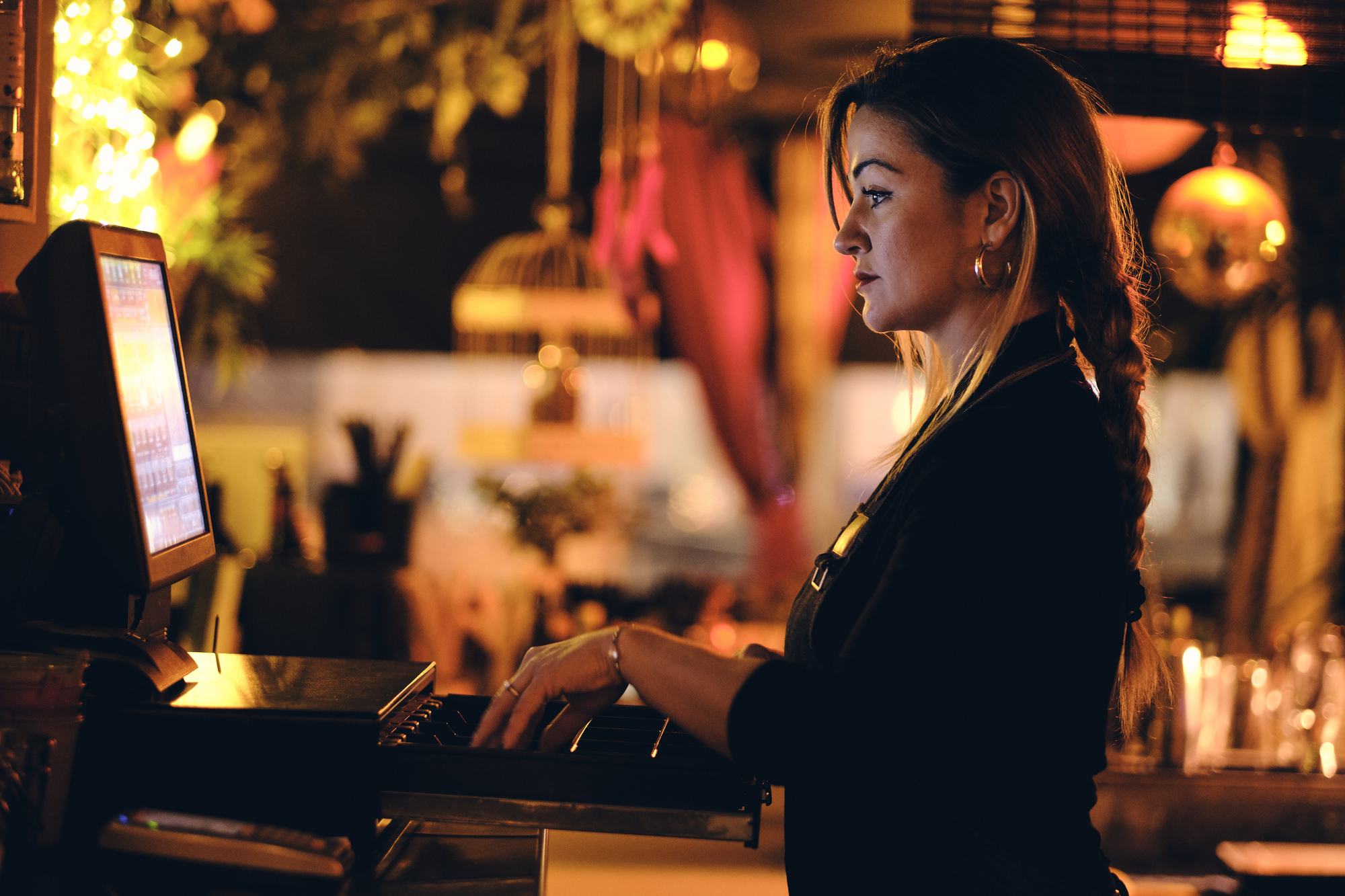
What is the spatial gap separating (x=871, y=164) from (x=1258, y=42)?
1.71 metres

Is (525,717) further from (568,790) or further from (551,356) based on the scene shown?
(551,356)

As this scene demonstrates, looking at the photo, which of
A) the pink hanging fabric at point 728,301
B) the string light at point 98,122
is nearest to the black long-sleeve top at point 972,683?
the string light at point 98,122

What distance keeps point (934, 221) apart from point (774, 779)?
21.2 inches

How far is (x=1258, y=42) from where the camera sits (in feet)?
7.66

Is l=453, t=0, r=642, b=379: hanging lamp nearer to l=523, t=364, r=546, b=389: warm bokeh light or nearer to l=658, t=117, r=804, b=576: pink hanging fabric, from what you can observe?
l=523, t=364, r=546, b=389: warm bokeh light

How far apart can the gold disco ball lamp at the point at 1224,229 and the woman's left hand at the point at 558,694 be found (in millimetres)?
1999

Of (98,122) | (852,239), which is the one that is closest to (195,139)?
(98,122)

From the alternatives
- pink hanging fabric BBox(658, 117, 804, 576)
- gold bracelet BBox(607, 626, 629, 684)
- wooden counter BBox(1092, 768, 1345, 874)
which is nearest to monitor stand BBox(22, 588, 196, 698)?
gold bracelet BBox(607, 626, 629, 684)

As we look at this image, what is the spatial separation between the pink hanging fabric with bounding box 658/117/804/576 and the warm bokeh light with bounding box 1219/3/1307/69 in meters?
2.61

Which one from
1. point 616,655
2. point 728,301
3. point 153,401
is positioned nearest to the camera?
point 616,655

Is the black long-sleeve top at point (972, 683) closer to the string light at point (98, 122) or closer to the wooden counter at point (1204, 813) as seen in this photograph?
the string light at point (98, 122)

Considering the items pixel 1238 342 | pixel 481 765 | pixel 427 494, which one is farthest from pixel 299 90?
pixel 1238 342

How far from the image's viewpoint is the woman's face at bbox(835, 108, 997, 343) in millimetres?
1067

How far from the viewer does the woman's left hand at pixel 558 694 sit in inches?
39.6
